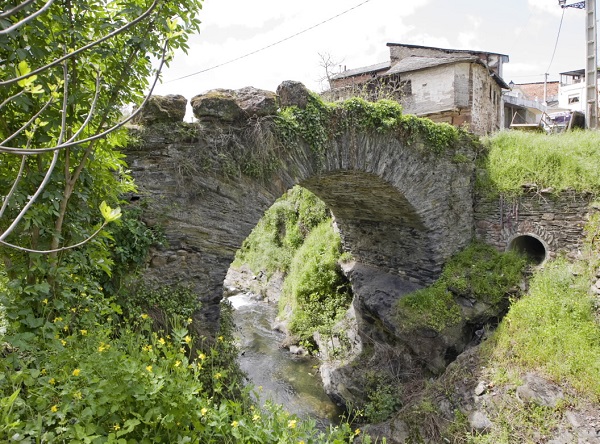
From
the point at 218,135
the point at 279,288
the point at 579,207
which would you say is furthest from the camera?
the point at 279,288

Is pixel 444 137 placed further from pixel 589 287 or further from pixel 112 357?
pixel 112 357

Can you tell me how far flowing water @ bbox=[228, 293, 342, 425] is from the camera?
7.58m

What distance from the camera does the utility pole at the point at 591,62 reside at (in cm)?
1154

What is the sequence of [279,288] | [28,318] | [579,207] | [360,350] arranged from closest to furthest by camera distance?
[28,318], [579,207], [360,350], [279,288]

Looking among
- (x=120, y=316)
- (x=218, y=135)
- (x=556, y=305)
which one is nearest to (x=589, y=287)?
(x=556, y=305)

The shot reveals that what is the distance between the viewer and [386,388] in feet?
23.6

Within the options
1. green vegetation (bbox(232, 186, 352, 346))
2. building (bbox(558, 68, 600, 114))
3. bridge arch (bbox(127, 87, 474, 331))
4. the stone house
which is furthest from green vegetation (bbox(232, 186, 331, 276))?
building (bbox(558, 68, 600, 114))

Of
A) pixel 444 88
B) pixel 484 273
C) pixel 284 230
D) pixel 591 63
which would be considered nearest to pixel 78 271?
pixel 484 273

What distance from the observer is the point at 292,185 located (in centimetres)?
563

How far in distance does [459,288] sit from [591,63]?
8741 mm

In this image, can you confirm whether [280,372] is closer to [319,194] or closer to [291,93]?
[319,194]

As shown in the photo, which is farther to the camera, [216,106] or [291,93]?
[291,93]

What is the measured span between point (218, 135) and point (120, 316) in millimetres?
2281

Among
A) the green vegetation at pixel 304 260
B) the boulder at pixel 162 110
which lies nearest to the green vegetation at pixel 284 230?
the green vegetation at pixel 304 260
